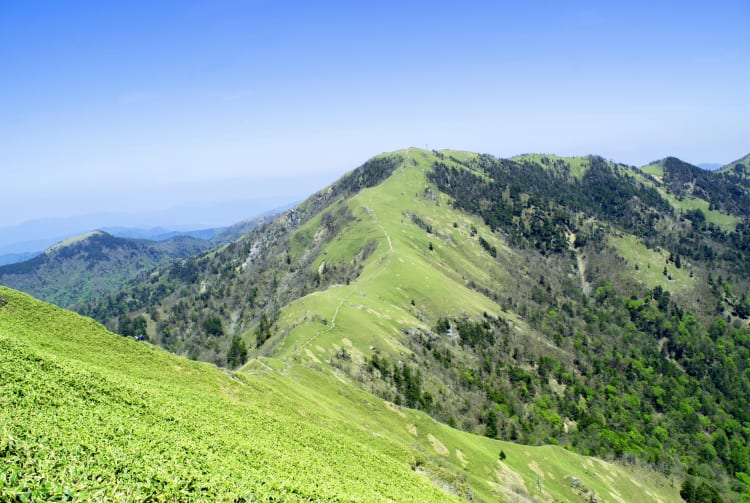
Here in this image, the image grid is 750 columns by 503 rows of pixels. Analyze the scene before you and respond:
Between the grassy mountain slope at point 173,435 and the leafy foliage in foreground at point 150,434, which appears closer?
the leafy foliage in foreground at point 150,434

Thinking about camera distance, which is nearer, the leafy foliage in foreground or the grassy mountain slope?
the leafy foliage in foreground

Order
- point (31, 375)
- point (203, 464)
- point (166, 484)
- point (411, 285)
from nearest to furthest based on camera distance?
point (166, 484), point (203, 464), point (31, 375), point (411, 285)

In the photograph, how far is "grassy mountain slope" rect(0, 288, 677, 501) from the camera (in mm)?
22641

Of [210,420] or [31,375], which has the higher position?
[31,375]

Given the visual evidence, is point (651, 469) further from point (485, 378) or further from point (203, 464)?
point (203, 464)

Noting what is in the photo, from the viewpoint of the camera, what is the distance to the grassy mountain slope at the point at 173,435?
891 inches

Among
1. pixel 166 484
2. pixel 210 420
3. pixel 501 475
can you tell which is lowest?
pixel 501 475

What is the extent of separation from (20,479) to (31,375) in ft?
74.4

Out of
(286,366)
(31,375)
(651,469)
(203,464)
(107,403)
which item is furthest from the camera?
(651,469)

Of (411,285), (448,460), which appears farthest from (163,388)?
(411,285)

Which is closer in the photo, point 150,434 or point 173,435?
point 150,434

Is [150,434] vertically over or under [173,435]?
over

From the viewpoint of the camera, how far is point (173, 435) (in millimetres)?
33906

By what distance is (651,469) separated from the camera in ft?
484
